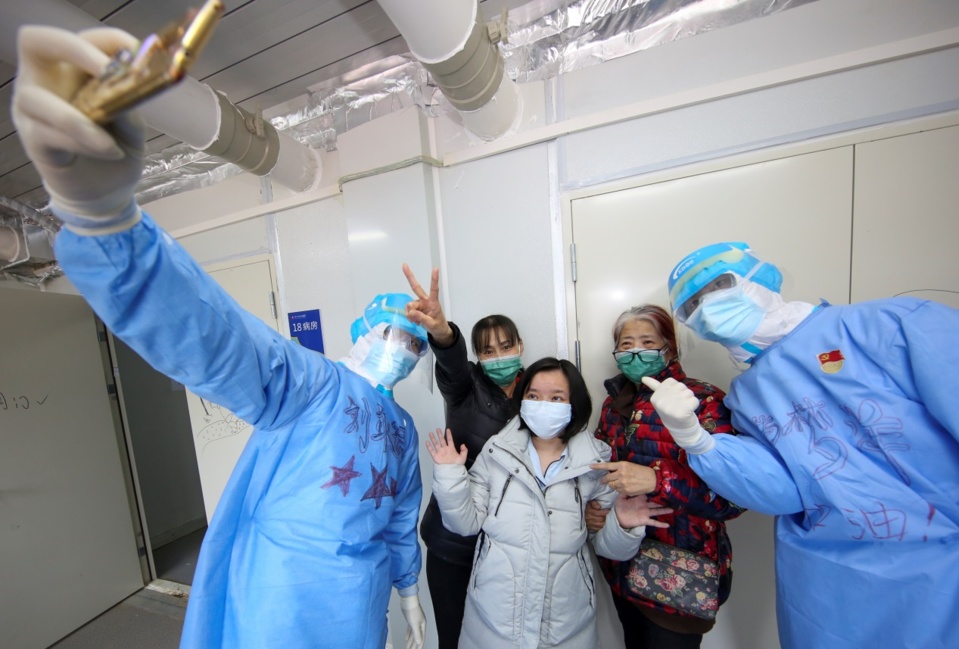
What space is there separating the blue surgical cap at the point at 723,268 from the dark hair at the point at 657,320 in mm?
248

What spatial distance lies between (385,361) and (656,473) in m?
0.79

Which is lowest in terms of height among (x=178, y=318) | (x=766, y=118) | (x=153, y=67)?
(x=178, y=318)

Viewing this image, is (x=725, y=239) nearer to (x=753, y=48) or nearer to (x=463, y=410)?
(x=753, y=48)

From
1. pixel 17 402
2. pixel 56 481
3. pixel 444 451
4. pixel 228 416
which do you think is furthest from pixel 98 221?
pixel 56 481

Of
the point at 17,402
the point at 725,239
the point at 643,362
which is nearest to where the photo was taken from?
the point at 643,362

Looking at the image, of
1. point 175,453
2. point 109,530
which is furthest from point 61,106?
point 175,453

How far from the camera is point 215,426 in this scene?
91.0 inches

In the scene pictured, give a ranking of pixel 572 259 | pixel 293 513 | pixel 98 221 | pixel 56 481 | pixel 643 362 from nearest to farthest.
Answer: pixel 98 221
pixel 293 513
pixel 643 362
pixel 572 259
pixel 56 481

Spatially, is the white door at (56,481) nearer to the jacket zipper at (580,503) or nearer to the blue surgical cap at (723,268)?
the jacket zipper at (580,503)

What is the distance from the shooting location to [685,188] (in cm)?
130

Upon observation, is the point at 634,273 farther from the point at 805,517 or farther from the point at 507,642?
the point at 507,642

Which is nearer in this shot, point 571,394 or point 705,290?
point 705,290

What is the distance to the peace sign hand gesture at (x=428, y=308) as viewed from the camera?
3.42 ft

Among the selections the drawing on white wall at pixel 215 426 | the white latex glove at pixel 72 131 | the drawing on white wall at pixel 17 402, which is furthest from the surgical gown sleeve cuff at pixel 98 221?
the drawing on white wall at pixel 17 402
